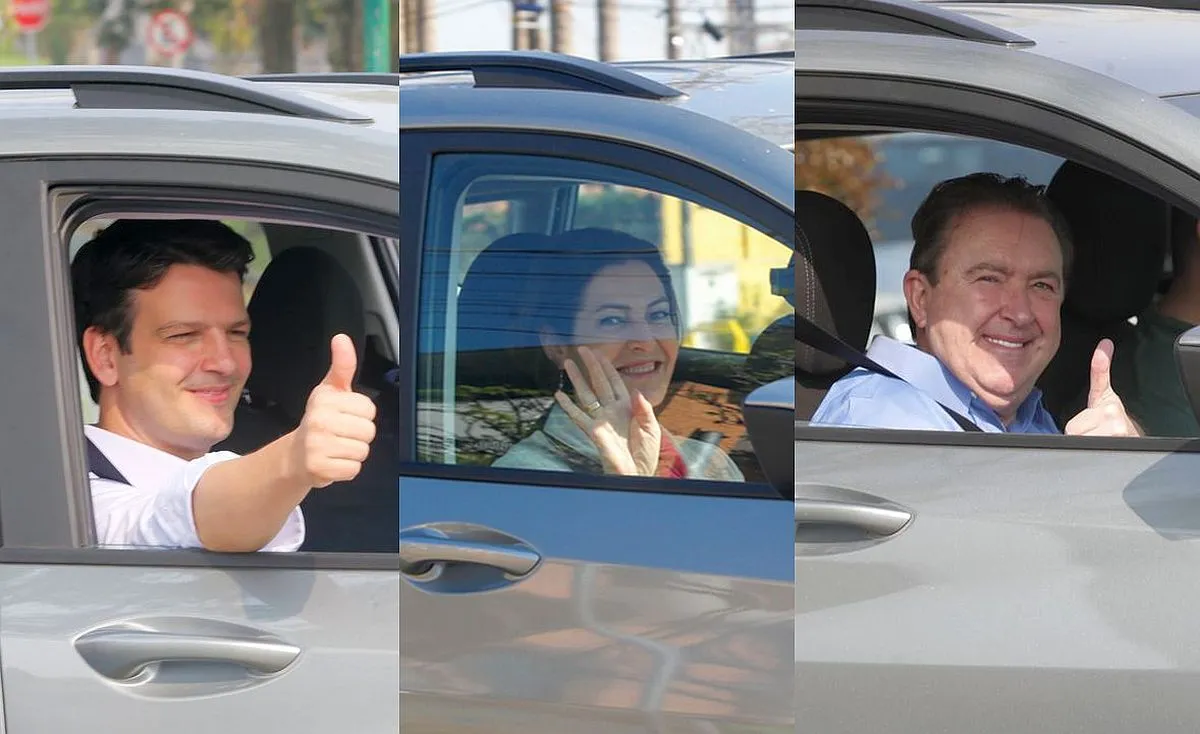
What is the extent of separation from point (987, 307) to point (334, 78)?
107cm

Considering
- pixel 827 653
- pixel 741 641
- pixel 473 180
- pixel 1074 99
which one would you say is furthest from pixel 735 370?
pixel 1074 99

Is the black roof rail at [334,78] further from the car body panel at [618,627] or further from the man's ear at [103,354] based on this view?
the car body panel at [618,627]

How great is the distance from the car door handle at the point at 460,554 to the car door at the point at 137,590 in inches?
8.4

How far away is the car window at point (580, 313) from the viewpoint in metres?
1.42

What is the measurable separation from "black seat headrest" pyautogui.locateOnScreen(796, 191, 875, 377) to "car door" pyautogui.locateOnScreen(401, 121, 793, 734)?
44 centimetres

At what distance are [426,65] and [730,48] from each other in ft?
1.04

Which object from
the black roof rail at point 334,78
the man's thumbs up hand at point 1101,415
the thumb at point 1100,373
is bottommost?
the man's thumbs up hand at point 1101,415

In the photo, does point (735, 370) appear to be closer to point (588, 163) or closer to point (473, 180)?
point (588, 163)

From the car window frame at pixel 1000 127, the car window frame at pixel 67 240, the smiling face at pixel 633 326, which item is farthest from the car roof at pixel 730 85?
the car window frame at pixel 1000 127

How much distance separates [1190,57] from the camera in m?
1.98

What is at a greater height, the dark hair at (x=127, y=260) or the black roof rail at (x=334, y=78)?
the black roof rail at (x=334, y=78)

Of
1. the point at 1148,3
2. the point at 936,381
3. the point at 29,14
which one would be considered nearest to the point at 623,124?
the point at 936,381

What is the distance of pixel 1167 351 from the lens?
2.15 meters

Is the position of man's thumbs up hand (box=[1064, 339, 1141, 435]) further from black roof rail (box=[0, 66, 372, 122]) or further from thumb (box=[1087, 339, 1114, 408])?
black roof rail (box=[0, 66, 372, 122])
